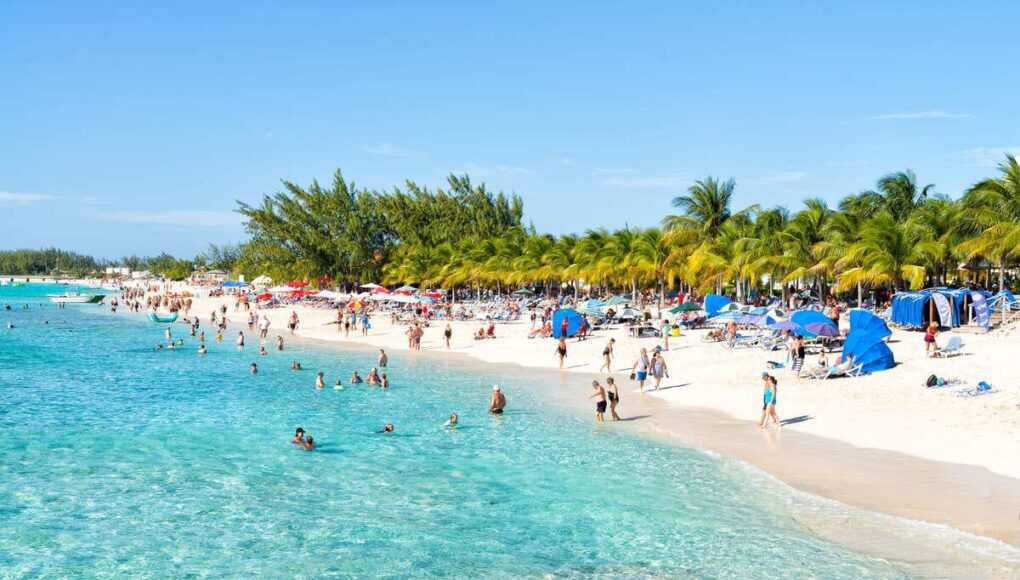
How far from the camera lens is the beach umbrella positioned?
2477cm

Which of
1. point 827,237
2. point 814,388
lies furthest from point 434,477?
point 827,237

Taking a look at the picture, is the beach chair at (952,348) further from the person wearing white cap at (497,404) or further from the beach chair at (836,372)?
the person wearing white cap at (497,404)

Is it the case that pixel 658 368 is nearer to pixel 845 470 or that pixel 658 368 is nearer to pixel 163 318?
pixel 845 470

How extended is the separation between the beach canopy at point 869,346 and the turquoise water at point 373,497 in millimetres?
8108

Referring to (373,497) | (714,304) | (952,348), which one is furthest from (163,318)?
(952,348)

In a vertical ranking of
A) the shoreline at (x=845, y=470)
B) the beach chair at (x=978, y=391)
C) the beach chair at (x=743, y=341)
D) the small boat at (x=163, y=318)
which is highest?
the beach chair at (x=743, y=341)

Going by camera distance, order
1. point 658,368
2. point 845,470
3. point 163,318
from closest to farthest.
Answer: point 845,470
point 658,368
point 163,318

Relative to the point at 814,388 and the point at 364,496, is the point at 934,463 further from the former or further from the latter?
the point at 364,496

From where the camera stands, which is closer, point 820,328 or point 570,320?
point 820,328

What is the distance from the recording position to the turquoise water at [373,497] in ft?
36.8

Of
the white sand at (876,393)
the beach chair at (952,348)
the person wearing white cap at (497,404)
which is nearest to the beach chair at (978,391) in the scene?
the white sand at (876,393)

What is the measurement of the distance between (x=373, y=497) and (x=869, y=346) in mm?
15109

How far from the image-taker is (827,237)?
39.0 m

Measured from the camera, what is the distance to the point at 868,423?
→ 17.6m
